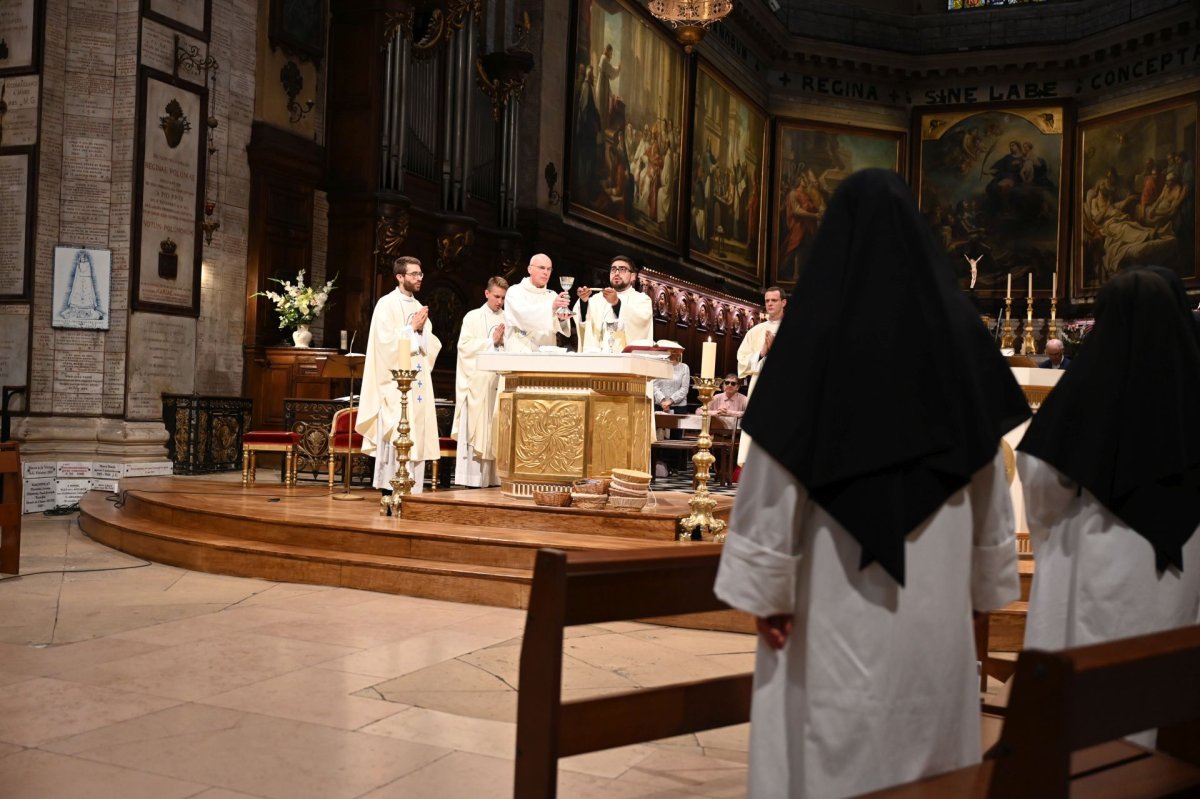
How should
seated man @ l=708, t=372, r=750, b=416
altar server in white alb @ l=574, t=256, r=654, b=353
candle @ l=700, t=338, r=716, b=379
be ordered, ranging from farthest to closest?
seated man @ l=708, t=372, r=750, b=416
altar server in white alb @ l=574, t=256, r=654, b=353
candle @ l=700, t=338, r=716, b=379

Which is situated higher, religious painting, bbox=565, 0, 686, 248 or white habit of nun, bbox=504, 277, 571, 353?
religious painting, bbox=565, 0, 686, 248

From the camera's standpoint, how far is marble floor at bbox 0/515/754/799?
140 inches

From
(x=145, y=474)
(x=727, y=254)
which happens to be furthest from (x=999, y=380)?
(x=727, y=254)

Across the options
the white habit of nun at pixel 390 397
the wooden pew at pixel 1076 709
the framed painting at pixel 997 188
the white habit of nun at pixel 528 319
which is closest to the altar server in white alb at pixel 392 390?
the white habit of nun at pixel 390 397

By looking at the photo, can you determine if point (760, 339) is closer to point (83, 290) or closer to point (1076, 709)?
point (83, 290)

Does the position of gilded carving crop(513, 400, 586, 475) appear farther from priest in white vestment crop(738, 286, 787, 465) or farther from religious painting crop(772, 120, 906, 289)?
religious painting crop(772, 120, 906, 289)

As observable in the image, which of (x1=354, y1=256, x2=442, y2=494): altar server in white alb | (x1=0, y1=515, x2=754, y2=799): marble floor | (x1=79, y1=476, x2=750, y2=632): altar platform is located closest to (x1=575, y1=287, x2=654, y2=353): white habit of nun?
(x1=354, y1=256, x2=442, y2=494): altar server in white alb

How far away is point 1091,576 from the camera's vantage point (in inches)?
135

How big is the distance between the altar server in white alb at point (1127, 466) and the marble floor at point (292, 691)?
4.17 feet

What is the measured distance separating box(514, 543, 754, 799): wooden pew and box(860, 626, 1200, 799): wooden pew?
81 cm

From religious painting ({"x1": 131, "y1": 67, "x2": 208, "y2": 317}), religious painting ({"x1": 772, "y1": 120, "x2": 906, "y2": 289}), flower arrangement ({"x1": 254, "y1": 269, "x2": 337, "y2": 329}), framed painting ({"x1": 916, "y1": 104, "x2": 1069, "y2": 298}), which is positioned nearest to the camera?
religious painting ({"x1": 131, "y1": 67, "x2": 208, "y2": 317})

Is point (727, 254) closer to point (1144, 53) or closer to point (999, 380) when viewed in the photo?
point (1144, 53)

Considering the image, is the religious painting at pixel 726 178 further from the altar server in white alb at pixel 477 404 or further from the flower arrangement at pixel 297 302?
the altar server in white alb at pixel 477 404

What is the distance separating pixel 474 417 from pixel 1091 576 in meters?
7.31
